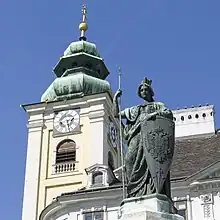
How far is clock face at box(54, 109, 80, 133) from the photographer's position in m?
49.6

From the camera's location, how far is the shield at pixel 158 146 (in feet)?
29.7

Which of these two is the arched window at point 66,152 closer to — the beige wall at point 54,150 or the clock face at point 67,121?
the beige wall at point 54,150

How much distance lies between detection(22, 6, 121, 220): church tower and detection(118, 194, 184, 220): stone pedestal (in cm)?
3645

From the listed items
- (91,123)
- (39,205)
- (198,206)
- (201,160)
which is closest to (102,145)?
(91,123)

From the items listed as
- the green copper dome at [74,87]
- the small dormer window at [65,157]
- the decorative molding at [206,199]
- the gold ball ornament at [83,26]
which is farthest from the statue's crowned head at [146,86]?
the gold ball ornament at [83,26]

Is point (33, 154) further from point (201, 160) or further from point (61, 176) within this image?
point (201, 160)

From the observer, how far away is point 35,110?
5091cm

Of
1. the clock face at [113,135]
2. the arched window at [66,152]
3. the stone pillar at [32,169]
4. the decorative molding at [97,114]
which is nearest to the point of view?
the stone pillar at [32,169]

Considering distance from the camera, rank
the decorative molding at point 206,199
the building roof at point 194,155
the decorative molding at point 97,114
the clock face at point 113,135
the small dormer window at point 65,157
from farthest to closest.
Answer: the clock face at point 113,135, the decorative molding at point 97,114, the small dormer window at point 65,157, the building roof at point 194,155, the decorative molding at point 206,199

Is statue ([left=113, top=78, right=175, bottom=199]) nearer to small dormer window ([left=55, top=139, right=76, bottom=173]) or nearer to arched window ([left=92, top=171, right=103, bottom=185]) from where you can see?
arched window ([left=92, top=171, right=103, bottom=185])

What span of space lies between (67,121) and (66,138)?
52.6 inches

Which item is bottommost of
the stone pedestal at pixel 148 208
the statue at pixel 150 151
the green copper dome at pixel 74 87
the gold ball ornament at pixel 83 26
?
the stone pedestal at pixel 148 208

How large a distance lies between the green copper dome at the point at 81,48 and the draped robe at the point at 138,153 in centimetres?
4762

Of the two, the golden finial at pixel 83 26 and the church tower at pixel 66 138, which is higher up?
the golden finial at pixel 83 26
